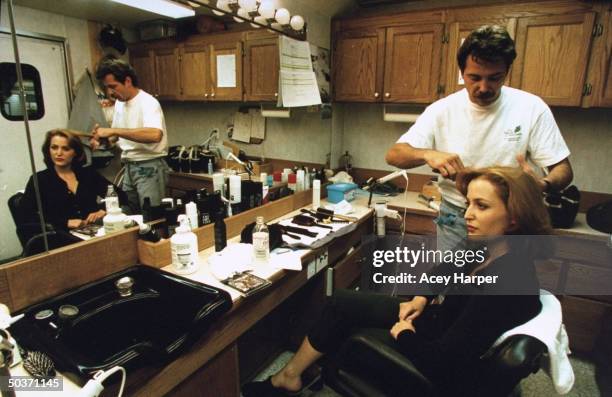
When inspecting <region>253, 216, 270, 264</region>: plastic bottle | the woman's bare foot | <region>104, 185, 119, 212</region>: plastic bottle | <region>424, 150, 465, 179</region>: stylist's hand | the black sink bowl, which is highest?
<region>424, 150, 465, 179</region>: stylist's hand

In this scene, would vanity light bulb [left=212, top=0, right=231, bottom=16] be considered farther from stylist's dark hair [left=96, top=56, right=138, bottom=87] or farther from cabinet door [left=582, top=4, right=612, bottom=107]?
cabinet door [left=582, top=4, right=612, bottom=107]

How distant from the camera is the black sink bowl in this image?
39.4 inches

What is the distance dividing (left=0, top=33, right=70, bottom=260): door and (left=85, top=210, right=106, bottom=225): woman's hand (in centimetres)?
24

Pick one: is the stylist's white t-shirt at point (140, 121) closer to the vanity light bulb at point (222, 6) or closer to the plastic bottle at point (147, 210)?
the plastic bottle at point (147, 210)

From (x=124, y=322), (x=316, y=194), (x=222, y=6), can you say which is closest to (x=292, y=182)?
(x=316, y=194)

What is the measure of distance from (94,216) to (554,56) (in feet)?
8.59

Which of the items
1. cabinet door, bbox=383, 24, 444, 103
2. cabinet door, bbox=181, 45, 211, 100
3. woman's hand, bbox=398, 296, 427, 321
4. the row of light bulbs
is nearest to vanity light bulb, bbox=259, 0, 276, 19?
the row of light bulbs

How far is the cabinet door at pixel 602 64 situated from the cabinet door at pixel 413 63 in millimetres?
848

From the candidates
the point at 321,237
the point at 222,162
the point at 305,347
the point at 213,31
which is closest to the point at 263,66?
the point at 213,31

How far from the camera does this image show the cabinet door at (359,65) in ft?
8.75

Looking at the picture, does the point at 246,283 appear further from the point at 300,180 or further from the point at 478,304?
the point at 300,180

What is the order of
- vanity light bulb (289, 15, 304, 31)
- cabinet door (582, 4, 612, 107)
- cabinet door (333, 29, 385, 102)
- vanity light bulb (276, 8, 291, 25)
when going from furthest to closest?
1. cabinet door (333, 29, 385, 102)
2. vanity light bulb (289, 15, 304, 31)
3. vanity light bulb (276, 8, 291, 25)
4. cabinet door (582, 4, 612, 107)

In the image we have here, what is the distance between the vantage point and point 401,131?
3.08m

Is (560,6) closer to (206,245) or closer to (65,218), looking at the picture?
(206,245)
